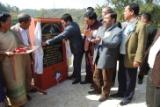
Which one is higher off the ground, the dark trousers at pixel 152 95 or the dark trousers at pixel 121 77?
the dark trousers at pixel 152 95

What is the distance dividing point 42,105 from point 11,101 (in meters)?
0.80

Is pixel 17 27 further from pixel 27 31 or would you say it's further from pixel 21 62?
pixel 21 62

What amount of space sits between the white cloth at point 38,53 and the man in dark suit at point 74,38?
0.34 metres

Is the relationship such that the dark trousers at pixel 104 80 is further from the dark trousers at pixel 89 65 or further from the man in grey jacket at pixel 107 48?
the dark trousers at pixel 89 65

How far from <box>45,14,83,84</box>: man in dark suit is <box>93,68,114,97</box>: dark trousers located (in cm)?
117

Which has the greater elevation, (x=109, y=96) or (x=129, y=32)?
(x=129, y=32)

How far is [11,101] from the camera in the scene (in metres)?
6.39

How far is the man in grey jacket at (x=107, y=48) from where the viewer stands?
21.2ft

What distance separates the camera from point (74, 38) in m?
8.05

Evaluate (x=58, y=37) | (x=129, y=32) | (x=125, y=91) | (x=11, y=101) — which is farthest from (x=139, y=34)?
(x=11, y=101)

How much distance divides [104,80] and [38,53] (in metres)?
1.50

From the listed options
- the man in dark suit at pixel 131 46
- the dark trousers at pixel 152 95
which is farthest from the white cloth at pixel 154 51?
the man in dark suit at pixel 131 46

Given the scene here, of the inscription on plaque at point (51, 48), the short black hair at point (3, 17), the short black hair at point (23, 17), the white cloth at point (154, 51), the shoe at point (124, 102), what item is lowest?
the shoe at point (124, 102)

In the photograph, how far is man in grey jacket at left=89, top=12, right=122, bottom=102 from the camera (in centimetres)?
646
